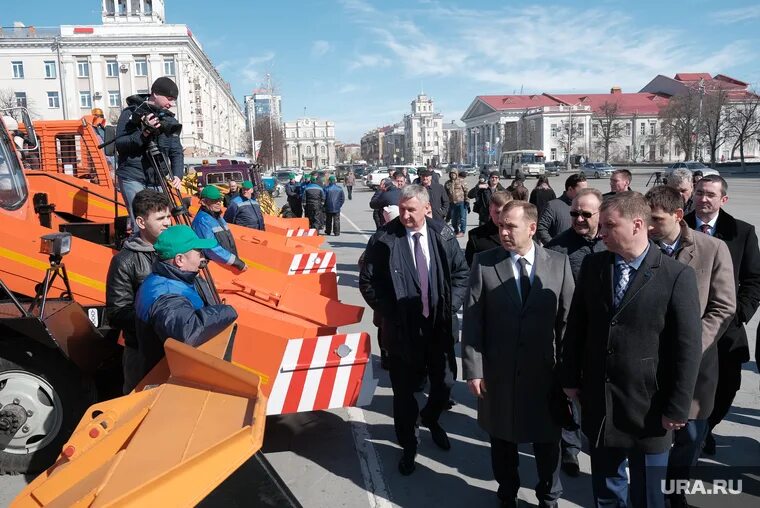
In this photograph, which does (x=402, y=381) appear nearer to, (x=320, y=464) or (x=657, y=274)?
(x=320, y=464)

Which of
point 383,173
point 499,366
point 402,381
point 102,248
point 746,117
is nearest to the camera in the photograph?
point 499,366

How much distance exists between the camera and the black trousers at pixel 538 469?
344cm

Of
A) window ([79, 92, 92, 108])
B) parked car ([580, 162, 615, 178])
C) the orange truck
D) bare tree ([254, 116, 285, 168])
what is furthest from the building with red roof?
the orange truck

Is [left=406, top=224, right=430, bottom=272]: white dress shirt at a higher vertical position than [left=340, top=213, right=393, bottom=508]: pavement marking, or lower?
higher

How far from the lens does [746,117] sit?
199ft

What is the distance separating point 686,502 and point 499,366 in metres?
1.46

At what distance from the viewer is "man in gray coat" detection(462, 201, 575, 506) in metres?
3.37

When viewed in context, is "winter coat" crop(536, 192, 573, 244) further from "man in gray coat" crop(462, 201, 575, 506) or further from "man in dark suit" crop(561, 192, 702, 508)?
"man in dark suit" crop(561, 192, 702, 508)

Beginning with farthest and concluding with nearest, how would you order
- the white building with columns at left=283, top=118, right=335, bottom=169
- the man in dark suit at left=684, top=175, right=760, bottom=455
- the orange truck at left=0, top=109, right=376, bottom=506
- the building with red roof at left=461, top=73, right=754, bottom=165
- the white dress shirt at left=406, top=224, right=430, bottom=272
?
the white building with columns at left=283, top=118, right=335, bottom=169 < the building with red roof at left=461, top=73, right=754, bottom=165 < the white dress shirt at left=406, top=224, right=430, bottom=272 < the man in dark suit at left=684, top=175, right=760, bottom=455 < the orange truck at left=0, top=109, right=376, bottom=506

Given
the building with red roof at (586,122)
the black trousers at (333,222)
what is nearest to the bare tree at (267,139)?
the building with red roof at (586,122)

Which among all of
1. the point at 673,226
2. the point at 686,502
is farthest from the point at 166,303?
the point at 686,502

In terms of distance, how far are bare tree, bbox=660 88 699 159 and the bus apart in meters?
21.0

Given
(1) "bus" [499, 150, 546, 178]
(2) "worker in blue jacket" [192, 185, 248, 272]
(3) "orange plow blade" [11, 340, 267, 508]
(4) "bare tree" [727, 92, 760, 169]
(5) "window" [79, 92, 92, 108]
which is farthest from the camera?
(5) "window" [79, 92, 92, 108]

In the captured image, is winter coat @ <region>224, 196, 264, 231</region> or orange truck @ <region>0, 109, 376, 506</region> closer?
orange truck @ <region>0, 109, 376, 506</region>
